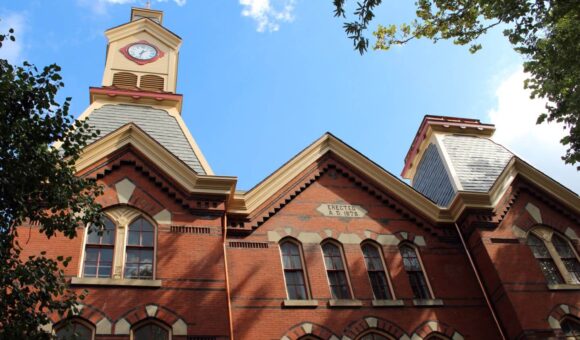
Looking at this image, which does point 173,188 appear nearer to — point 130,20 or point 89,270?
point 89,270

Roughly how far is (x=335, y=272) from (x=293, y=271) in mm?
1286

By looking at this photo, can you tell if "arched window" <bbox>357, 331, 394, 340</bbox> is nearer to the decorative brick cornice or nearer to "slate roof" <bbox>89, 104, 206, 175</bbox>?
the decorative brick cornice

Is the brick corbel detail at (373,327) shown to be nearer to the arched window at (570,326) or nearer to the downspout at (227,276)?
the downspout at (227,276)

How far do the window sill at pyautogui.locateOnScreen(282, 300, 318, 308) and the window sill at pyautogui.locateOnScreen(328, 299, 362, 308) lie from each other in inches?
17.5

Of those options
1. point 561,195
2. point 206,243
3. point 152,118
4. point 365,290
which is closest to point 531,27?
point 561,195

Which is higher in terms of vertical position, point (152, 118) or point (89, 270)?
point (152, 118)

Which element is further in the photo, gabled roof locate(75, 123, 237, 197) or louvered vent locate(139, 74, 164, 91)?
louvered vent locate(139, 74, 164, 91)

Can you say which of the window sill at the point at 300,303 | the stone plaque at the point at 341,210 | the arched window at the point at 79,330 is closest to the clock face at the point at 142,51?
the stone plaque at the point at 341,210

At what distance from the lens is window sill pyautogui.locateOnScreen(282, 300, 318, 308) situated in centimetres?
1479

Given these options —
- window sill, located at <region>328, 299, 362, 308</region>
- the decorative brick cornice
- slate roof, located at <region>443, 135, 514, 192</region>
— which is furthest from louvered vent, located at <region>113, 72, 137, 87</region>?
slate roof, located at <region>443, 135, 514, 192</region>

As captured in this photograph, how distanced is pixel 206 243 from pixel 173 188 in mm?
2072

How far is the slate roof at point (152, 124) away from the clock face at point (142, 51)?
4421mm

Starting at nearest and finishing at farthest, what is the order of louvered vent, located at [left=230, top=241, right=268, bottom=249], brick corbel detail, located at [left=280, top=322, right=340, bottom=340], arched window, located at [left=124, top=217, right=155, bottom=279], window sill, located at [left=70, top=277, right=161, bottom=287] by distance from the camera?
1. window sill, located at [left=70, top=277, right=161, bottom=287]
2. arched window, located at [left=124, top=217, right=155, bottom=279]
3. brick corbel detail, located at [left=280, top=322, right=340, bottom=340]
4. louvered vent, located at [left=230, top=241, right=268, bottom=249]

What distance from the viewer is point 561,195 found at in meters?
19.1
